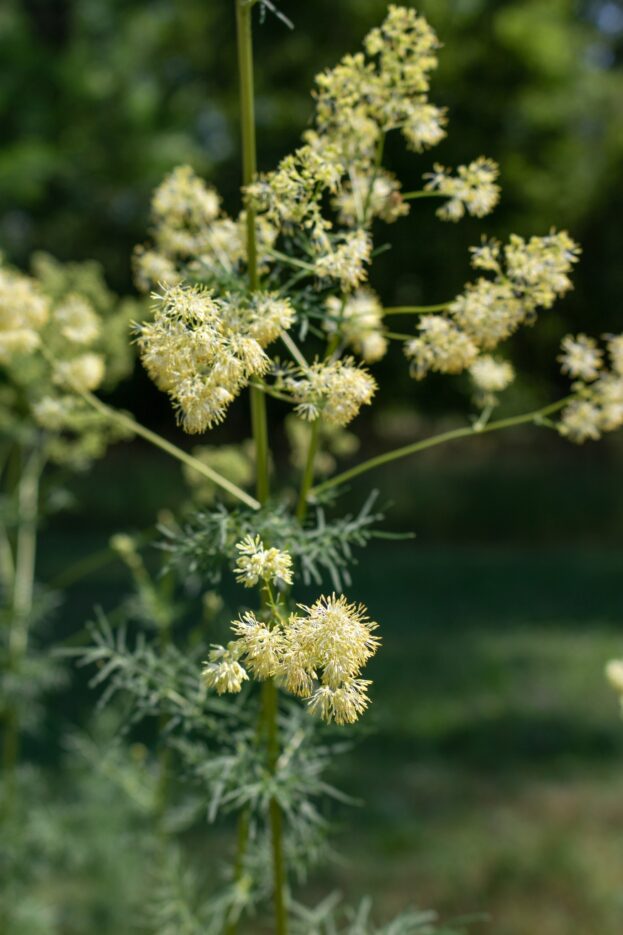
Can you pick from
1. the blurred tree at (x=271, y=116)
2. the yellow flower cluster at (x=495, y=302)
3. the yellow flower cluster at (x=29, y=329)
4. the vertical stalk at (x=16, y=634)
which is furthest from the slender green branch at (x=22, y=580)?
the blurred tree at (x=271, y=116)

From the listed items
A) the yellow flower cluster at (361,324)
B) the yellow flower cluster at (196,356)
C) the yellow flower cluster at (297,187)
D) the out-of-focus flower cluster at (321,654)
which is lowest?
the out-of-focus flower cluster at (321,654)

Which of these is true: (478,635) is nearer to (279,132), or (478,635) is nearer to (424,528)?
(424,528)

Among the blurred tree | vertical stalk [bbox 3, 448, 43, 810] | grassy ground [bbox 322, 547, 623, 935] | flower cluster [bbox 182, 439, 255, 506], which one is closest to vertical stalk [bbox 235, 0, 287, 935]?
grassy ground [bbox 322, 547, 623, 935]

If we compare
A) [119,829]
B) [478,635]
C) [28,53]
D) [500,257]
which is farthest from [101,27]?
[500,257]

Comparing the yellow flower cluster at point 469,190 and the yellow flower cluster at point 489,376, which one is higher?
the yellow flower cluster at point 469,190

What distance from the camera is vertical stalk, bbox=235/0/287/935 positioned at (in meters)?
1.09

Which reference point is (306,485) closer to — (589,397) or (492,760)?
(589,397)

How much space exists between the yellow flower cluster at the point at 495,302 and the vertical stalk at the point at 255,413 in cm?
20

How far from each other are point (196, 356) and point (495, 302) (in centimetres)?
46

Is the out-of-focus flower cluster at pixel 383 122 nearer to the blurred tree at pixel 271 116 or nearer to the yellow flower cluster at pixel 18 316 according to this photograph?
the yellow flower cluster at pixel 18 316

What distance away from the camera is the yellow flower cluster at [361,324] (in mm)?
1187

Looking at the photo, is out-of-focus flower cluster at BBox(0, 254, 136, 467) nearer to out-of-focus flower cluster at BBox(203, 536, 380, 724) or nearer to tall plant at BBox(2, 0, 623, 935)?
tall plant at BBox(2, 0, 623, 935)

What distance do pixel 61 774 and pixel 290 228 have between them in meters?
4.25

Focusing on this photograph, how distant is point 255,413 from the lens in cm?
118
